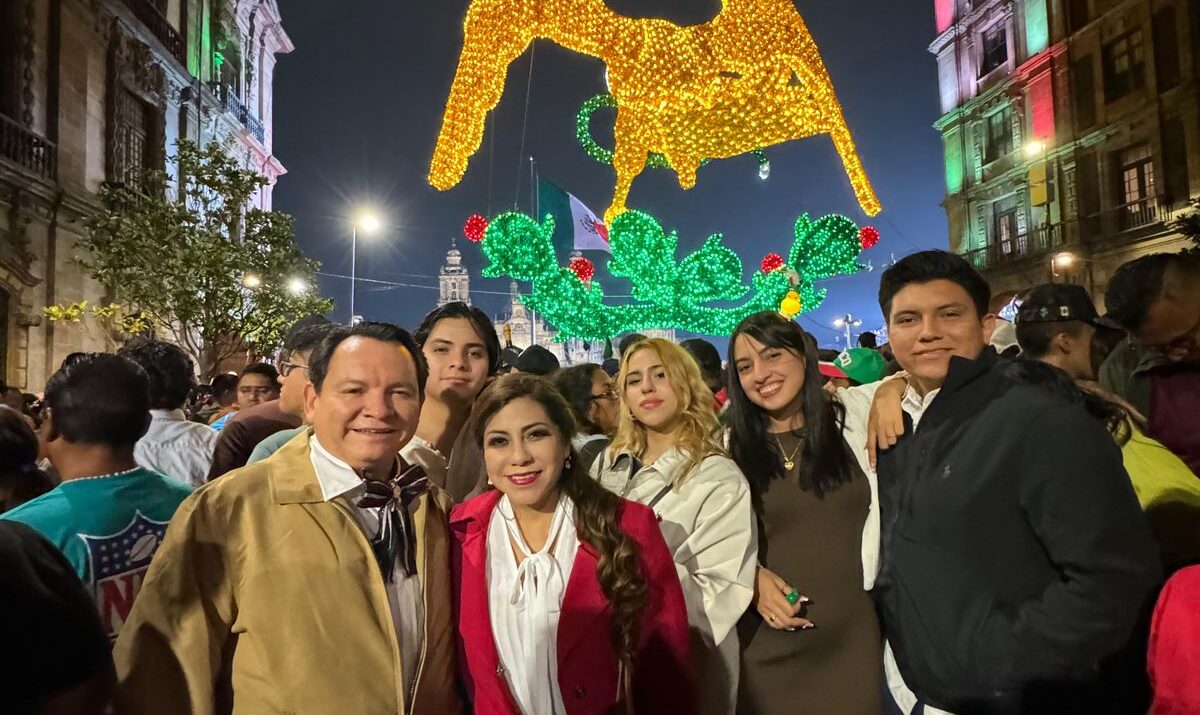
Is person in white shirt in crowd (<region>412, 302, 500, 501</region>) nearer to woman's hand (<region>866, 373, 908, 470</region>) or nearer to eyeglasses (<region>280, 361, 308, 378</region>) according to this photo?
eyeglasses (<region>280, 361, 308, 378</region>)

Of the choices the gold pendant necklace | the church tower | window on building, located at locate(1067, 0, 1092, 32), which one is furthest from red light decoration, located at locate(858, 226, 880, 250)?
the church tower

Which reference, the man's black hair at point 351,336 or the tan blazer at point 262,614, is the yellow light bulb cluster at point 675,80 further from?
the tan blazer at point 262,614

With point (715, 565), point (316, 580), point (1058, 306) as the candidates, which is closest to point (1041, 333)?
point (1058, 306)

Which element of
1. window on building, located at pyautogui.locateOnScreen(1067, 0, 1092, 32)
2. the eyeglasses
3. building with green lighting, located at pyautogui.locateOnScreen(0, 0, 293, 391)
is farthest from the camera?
window on building, located at pyautogui.locateOnScreen(1067, 0, 1092, 32)

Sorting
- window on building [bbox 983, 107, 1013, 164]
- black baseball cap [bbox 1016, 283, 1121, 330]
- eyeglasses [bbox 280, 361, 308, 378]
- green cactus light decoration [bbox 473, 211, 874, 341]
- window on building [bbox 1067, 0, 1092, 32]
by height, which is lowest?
eyeglasses [bbox 280, 361, 308, 378]

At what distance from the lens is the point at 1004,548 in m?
1.84

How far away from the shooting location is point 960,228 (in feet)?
101

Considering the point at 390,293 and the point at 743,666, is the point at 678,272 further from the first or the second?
the point at 390,293

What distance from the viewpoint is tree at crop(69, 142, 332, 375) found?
43.5ft

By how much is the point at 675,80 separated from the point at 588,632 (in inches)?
333

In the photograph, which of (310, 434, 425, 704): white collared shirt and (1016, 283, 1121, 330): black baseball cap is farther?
(1016, 283, 1121, 330): black baseball cap

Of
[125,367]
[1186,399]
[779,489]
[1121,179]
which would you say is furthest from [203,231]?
[1121,179]

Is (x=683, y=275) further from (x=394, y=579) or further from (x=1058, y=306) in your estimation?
(x=394, y=579)

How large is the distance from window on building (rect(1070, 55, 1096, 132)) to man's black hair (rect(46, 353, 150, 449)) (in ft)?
98.7
